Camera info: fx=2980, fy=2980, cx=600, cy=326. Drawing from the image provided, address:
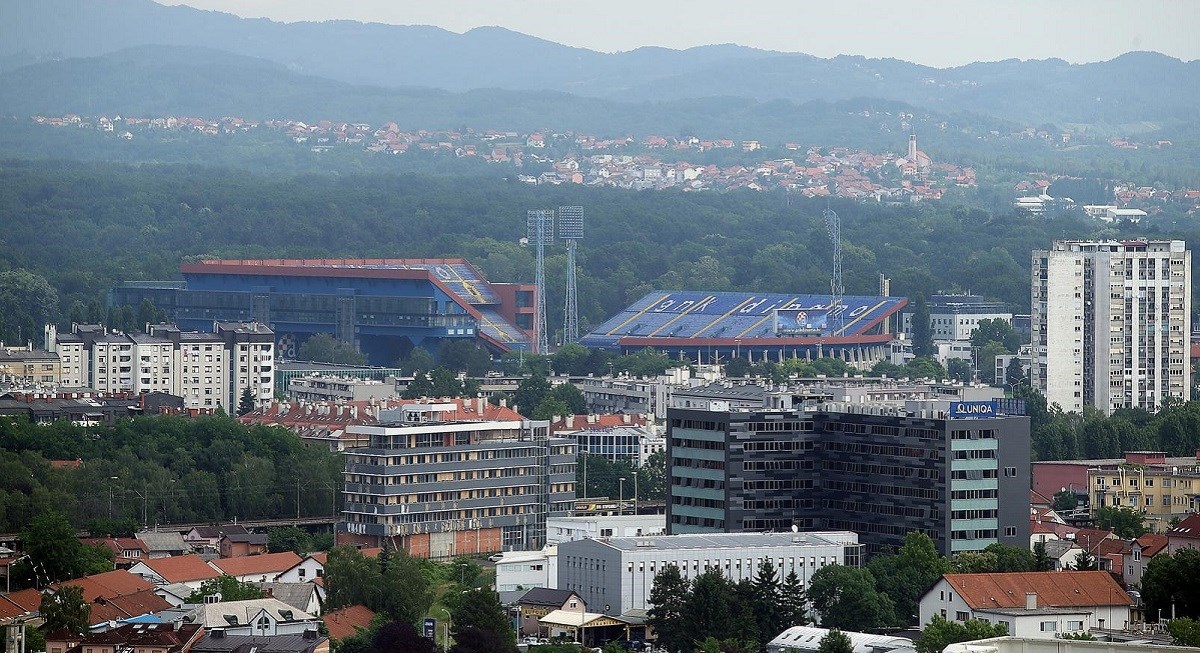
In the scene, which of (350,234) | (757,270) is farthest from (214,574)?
(350,234)

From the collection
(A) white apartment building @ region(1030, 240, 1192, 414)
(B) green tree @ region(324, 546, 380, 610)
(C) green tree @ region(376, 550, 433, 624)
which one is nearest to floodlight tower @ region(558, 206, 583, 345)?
(A) white apartment building @ region(1030, 240, 1192, 414)

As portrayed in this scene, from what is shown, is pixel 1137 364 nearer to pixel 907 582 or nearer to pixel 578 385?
pixel 578 385

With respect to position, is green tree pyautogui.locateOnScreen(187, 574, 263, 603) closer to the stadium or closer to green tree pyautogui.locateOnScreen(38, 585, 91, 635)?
green tree pyautogui.locateOnScreen(38, 585, 91, 635)

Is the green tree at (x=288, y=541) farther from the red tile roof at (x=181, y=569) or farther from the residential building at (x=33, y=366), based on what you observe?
the residential building at (x=33, y=366)

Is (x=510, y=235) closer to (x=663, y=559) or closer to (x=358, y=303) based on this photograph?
(x=358, y=303)

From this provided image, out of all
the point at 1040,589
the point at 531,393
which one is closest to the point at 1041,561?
the point at 1040,589

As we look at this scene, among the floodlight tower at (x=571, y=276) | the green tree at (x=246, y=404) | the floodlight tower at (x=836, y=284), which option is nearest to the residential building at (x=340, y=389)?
the green tree at (x=246, y=404)

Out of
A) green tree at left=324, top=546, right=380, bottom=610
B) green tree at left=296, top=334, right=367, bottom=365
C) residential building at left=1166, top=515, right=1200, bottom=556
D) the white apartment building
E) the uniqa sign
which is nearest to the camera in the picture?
green tree at left=324, top=546, right=380, bottom=610
